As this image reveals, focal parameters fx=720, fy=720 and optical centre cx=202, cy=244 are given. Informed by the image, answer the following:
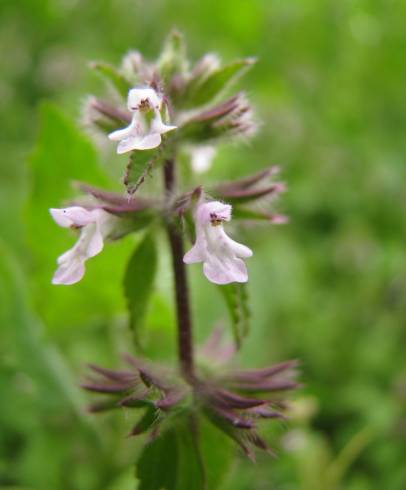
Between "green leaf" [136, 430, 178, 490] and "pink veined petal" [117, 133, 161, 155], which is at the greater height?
"pink veined petal" [117, 133, 161, 155]

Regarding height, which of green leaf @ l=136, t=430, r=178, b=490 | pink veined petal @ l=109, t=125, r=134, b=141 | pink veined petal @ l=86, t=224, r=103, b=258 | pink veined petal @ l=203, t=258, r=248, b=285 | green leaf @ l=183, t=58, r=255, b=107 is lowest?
green leaf @ l=136, t=430, r=178, b=490

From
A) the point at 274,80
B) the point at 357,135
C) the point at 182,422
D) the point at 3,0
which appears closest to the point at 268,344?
the point at 182,422

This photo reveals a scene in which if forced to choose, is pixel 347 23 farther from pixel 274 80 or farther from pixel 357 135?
pixel 357 135

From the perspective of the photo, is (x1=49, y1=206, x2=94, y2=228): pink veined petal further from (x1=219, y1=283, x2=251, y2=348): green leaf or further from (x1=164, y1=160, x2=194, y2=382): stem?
(x1=219, y1=283, x2=251, y2=348): green leaf

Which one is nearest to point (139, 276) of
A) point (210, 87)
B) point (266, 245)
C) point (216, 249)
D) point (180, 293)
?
point (180, 293)

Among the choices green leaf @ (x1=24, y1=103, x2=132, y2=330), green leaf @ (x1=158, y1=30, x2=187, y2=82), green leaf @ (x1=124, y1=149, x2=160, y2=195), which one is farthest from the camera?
green leaf @ (x1=24, y1=103, x2=132, y2=330)

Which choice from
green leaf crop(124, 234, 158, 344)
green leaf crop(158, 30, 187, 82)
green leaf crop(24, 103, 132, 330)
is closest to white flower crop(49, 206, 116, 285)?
green leaf crop(124, 234, 158, 344)

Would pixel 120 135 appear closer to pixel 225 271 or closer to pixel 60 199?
pixel 225 271
